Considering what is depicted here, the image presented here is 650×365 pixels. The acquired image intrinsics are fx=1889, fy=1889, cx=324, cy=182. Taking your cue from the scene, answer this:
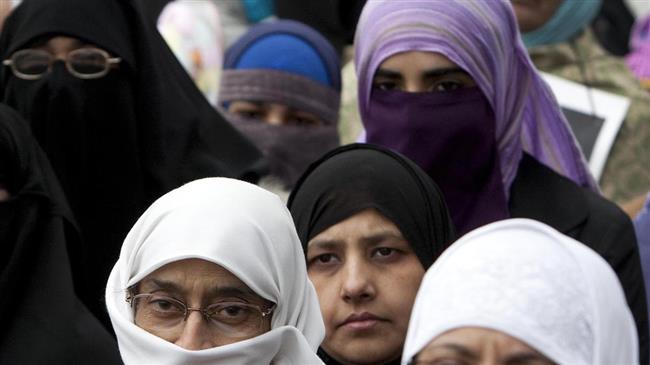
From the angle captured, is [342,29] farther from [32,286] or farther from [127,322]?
[127,322]

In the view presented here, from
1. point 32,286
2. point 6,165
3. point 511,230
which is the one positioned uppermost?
point 6,165

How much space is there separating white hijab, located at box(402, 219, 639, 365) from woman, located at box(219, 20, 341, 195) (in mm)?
3067

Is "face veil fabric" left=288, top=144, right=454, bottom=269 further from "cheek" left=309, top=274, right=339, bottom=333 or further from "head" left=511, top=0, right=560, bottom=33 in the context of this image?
"head" left=511, top=0, right=560, bottom=33

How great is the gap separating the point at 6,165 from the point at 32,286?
39 centimetres

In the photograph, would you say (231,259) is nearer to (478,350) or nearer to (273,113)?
(478,350)

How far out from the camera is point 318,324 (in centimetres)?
491

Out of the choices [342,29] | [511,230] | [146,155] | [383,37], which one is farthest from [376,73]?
[342,29]

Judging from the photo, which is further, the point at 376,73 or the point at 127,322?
the point at 376,73

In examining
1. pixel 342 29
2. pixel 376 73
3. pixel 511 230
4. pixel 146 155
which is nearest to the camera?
pixel 511 230

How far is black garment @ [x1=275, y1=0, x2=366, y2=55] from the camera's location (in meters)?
8.84

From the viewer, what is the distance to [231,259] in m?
4.71

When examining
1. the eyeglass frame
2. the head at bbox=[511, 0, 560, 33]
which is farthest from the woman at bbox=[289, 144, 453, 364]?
the head at bbox=[511, 0, 560, 33]

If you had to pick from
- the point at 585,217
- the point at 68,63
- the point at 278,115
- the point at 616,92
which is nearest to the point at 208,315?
the point at 585,217

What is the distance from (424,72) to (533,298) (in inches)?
87.1
